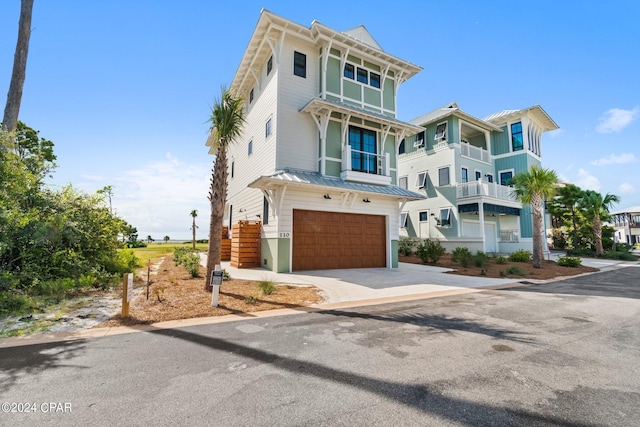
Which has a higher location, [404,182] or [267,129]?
[267,129]

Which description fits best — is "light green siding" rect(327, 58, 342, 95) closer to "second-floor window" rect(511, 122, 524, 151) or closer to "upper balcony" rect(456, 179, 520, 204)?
"upper balcony" rect(456, 179, 520, 204)

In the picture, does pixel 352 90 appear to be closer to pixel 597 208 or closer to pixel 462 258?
pixel 462 258

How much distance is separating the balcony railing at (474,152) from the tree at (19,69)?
24384 millimetres

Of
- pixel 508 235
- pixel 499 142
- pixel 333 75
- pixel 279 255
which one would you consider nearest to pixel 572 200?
pixel 508 235

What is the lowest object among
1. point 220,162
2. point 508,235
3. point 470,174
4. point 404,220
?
point 508,235

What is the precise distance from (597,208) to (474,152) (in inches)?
467

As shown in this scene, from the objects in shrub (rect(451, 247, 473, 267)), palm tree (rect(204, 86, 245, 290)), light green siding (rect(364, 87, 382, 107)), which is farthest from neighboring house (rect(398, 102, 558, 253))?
palm tree (rect(204, 86, 245, 290))

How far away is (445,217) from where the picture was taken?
2191 cm

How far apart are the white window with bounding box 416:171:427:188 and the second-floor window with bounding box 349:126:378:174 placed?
10.8 m

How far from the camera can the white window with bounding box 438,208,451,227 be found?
854 inches

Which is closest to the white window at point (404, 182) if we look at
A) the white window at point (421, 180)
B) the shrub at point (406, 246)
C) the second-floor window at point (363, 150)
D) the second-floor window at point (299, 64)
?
the white window at point (421, 180)

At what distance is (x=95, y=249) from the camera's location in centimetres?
860

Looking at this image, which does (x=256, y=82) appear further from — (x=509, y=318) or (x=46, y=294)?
→ (x=509, y=318)

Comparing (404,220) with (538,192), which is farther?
(404,220)
